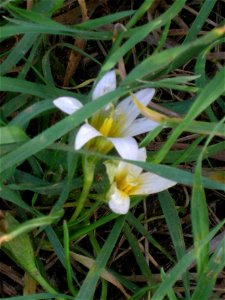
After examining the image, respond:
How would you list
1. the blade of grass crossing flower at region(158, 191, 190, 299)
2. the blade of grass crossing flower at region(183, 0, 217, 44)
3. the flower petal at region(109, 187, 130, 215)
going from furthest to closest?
the blade of grass crossing flower at region(183, 0, 217, 44), the blade of grass crossing flower at region(158, 191, 190, 299), the flower petal at region(109, 187, 130, 215)

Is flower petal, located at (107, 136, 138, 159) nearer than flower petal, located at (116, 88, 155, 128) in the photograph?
Yes

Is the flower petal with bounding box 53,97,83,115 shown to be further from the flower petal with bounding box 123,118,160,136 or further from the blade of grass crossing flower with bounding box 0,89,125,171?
the flower petal with bounding box 123,118,160,136

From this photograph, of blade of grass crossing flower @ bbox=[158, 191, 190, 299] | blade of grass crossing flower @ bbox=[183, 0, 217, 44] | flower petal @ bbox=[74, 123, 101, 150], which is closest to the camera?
flower petal @ bbox=[74, 123, 101, 150]

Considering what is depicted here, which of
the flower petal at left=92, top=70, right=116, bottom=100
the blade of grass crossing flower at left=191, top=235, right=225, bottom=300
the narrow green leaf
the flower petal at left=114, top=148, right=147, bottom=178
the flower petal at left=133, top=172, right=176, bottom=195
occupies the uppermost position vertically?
the flower petal at left=92, top=70, right=116, bottom=100

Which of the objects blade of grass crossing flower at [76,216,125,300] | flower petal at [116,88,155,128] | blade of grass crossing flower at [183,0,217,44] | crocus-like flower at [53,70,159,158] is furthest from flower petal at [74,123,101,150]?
blade of grass crossing flower at [183,0,217,44]

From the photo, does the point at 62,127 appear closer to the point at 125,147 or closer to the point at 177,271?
the point at 125,147

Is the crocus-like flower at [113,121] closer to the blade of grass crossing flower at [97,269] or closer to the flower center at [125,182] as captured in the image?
the flower center at [125,182]

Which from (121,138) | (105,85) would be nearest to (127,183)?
(121,138)
